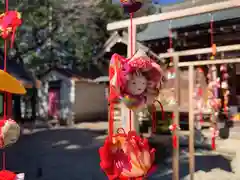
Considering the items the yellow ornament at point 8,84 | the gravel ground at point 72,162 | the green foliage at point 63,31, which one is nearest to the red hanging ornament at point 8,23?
the yellow ornament at point 8,84

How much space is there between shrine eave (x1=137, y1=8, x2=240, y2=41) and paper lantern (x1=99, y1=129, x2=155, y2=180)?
753 cm

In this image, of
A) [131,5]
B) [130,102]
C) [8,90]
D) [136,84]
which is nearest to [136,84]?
[136,84]

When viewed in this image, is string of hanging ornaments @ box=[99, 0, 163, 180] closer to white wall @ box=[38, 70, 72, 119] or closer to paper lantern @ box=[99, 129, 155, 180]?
paper lantern @ box=[99, 129, 155, 180]

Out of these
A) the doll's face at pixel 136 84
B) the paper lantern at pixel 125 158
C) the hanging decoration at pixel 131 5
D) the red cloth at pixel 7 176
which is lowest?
the red cloth at pixel 7 176

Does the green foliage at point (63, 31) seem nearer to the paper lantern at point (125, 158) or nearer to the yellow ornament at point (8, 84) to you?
the yellow ornament at point (8, 84)

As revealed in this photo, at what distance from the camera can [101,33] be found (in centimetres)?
1662

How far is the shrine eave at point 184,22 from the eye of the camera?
9115 mm

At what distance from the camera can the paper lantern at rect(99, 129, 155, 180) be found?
7.21 feet

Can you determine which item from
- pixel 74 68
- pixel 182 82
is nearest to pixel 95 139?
pixel 182 82

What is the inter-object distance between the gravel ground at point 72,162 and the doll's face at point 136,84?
12.7 ft

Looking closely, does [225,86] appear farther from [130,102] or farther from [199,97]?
[130,102]

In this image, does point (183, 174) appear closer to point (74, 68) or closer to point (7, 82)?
point (7, 82)

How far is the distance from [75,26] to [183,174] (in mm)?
10985

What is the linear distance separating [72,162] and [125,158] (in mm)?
5684
